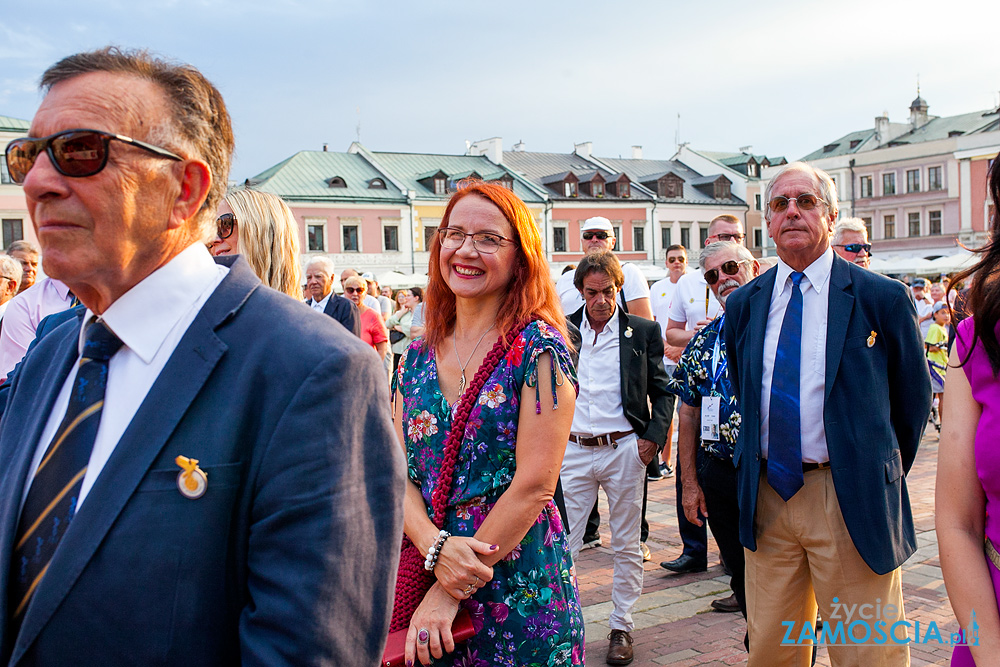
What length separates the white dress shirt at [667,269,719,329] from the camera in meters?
6.80

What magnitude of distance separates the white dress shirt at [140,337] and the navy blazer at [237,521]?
0.05m

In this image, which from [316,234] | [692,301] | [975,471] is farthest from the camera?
[316,234]

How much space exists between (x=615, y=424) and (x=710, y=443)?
2.63ft

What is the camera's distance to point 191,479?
3.96 feet

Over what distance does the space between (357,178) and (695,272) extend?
35.6 metres

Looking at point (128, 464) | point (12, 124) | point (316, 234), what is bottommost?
point (128, 464)

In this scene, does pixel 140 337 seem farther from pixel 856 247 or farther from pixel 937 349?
pixel 937 349

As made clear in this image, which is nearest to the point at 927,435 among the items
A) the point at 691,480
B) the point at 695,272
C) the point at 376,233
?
the point at 695,272

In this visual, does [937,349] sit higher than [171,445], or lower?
lower

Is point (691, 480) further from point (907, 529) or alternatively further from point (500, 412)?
point (500, 412)

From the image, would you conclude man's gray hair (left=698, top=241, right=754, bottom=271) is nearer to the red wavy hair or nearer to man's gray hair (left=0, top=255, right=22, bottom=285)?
the red wavy hair

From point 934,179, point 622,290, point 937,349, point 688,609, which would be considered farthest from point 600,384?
point 934,179

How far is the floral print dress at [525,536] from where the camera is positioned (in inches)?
93.7

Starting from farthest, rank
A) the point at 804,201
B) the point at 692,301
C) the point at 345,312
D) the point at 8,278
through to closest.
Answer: the point at 692,301
the point at 8,278
the point at 345,312
the point at 804,201
